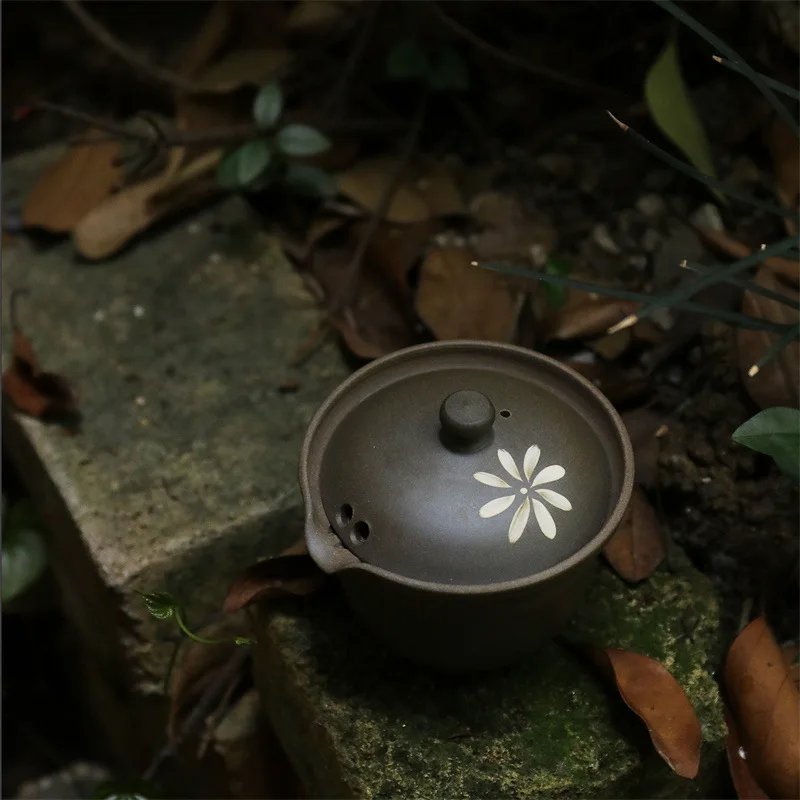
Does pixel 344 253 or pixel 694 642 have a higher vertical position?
pixel 344 253

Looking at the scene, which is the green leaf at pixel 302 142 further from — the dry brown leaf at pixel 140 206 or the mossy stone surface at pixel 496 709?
the mossy stone surface at pixel 496 709

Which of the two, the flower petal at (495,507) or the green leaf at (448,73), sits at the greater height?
the green leaf at (448,73)

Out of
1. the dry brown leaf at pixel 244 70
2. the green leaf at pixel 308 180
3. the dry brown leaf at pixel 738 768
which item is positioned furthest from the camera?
the dry brown leaf at pixel 244 70

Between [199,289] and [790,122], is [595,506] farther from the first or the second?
[199,289]

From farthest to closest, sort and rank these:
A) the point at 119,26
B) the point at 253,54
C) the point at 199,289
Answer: the point at 119,26 → the point at 253,54 → the point at 199,289

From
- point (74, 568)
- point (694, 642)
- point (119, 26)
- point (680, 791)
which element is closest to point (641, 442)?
point (694, 642)

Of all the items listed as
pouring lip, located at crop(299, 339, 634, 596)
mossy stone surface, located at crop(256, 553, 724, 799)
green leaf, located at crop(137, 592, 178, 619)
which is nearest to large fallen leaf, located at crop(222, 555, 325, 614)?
mossy stone surface, located at crop(256, 553, 724, 799)

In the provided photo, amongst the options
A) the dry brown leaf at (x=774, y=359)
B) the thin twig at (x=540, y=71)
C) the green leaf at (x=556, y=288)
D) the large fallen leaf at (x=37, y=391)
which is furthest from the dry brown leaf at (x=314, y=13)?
the dry brown leaf at (x=774, y=359)
